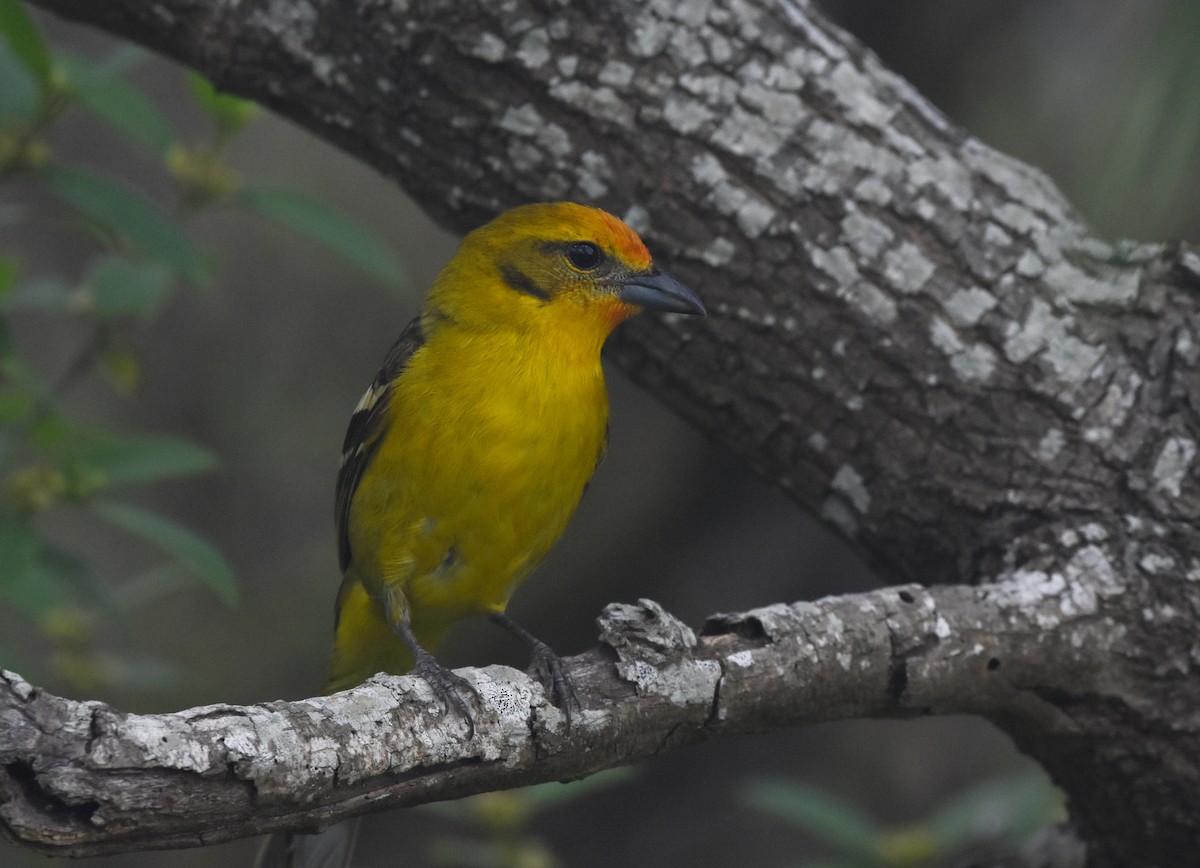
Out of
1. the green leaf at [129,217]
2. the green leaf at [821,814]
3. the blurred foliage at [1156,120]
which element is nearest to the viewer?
the blurred foliage at [1156,120]

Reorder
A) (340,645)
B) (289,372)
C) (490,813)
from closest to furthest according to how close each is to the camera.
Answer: (490,813) → (340,645) → (289,372)

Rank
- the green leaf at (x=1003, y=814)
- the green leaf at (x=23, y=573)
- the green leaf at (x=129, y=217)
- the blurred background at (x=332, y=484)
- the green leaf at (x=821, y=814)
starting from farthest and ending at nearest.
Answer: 1. the blurred background at (x=332, y=484)
2. the green leaf at (x=1003, y=814)
3. the green leaf at (x=821, y=814)
4. the green leaf at (x=129, y=217)
5. the green leaf at (x=23, y=573)

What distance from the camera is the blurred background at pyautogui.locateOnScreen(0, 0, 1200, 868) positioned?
6672 mm

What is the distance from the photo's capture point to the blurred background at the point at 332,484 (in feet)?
21.9

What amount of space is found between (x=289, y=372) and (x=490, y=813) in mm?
4360

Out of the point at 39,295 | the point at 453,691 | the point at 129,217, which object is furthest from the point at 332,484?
the point at 453,691

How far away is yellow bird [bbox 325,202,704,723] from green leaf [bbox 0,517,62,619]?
3.08ft

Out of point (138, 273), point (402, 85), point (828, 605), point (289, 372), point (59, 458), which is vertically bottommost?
point (289, 372)

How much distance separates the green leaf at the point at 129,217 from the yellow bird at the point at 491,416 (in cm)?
78

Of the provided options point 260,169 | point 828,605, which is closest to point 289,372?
point 260,169

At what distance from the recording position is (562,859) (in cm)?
703

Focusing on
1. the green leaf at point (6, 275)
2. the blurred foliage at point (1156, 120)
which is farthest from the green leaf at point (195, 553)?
the blurred foliage at point (1156, 120)

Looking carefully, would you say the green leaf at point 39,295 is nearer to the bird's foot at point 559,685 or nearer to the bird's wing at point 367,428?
the bird's wing at point 367,428

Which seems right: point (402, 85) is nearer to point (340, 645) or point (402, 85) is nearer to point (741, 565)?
point (340, 645)
